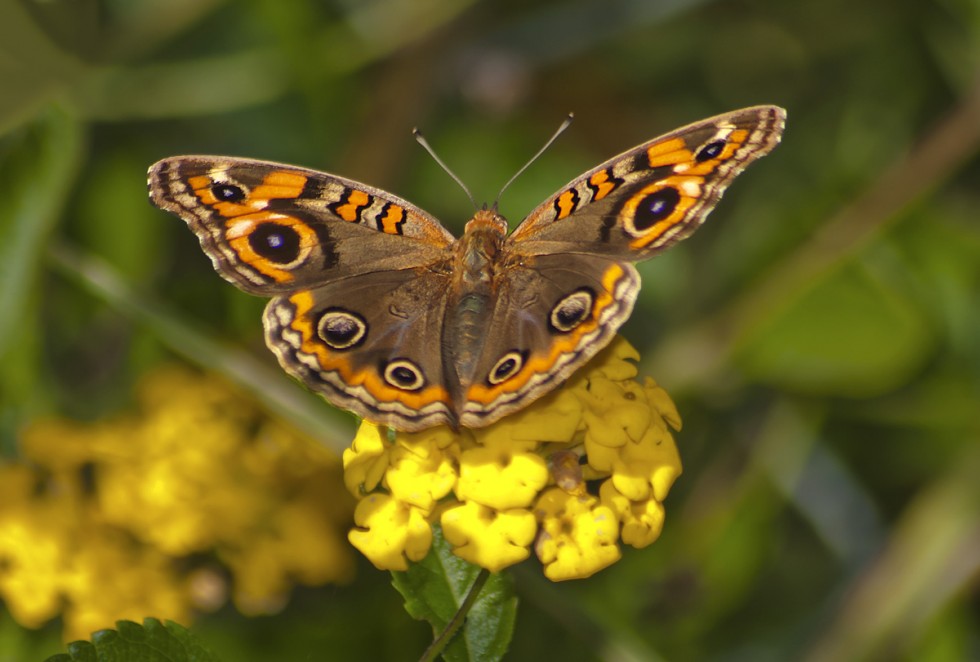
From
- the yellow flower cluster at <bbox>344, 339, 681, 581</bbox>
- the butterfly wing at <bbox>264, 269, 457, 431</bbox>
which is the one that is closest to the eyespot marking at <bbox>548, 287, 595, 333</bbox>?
the yellow flower cluster at <bbox>344, 339, 681, 581</bbox>

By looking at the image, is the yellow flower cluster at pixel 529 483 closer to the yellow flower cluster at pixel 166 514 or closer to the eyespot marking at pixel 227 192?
the eyespot marking at pixel 227 192

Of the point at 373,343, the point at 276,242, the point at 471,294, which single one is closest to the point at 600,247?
the point at 471,294

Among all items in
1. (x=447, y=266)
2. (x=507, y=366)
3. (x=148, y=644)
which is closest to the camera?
(x=148, y=644)

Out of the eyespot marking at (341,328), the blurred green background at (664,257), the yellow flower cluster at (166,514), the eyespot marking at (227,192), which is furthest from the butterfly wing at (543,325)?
the yellow flower cluster at (166,514)

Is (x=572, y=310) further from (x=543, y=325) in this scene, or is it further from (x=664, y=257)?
(x=664, y=257)

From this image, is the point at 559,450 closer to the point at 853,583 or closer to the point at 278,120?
the point at 853,583

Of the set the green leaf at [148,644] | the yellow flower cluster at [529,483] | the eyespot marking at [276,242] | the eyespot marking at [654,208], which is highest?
the eyespot marking at [276,242]
